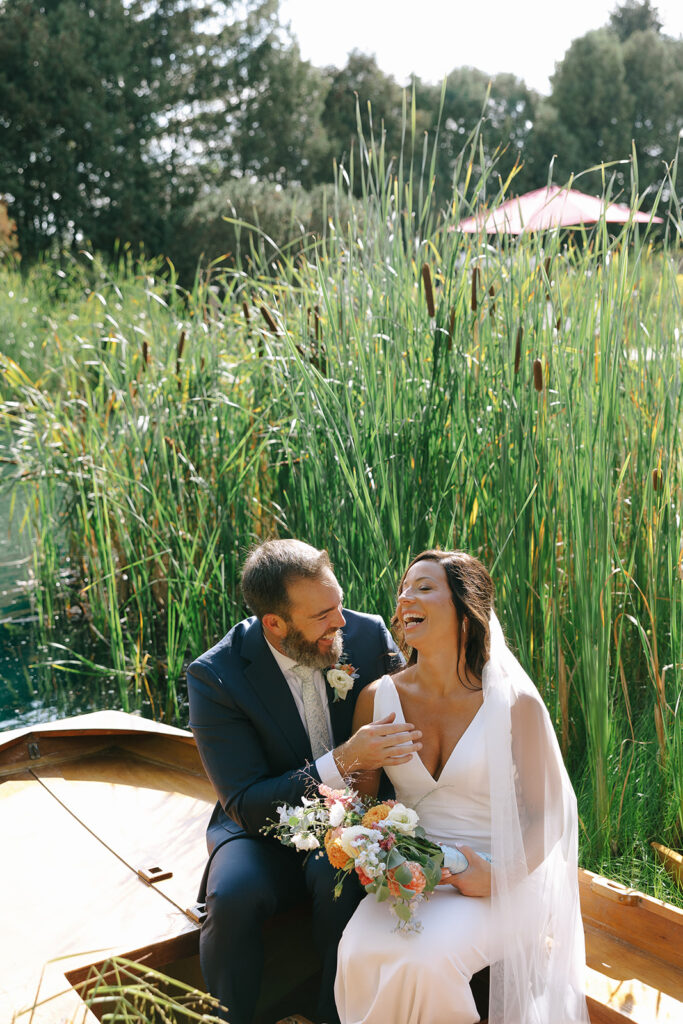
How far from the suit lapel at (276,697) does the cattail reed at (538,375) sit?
908 millimetres

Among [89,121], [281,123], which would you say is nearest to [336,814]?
[89,121]

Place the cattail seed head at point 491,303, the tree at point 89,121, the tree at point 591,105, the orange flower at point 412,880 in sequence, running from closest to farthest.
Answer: the orange flower at point 412,880
the cattail seed head at point 491,303
the tree at point 89,121
the tree at point 591,105

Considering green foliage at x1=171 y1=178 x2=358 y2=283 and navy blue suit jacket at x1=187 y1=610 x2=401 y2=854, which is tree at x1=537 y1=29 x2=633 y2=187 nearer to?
green foliage at x1=171 y1=178 x2=358 y2=283

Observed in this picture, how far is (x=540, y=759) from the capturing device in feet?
6.59

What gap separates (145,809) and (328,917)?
3.81 feet

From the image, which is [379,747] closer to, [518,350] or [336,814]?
[336,814]

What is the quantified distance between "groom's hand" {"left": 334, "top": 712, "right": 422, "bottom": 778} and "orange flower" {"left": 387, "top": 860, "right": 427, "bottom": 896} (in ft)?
0.87

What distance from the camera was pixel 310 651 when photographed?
224 cm

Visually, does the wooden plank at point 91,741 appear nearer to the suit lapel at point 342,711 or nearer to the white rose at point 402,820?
the suit lapel at point 342,711

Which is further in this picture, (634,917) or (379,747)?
(634,917)

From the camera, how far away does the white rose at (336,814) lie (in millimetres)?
1836

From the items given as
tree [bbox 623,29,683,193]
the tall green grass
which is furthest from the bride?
tree [bbox 623,29,683,193]

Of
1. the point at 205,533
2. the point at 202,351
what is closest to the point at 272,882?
the point at 205,533

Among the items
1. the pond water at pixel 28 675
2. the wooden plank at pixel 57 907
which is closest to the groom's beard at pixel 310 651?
the wooden plank at pixel 57 907
